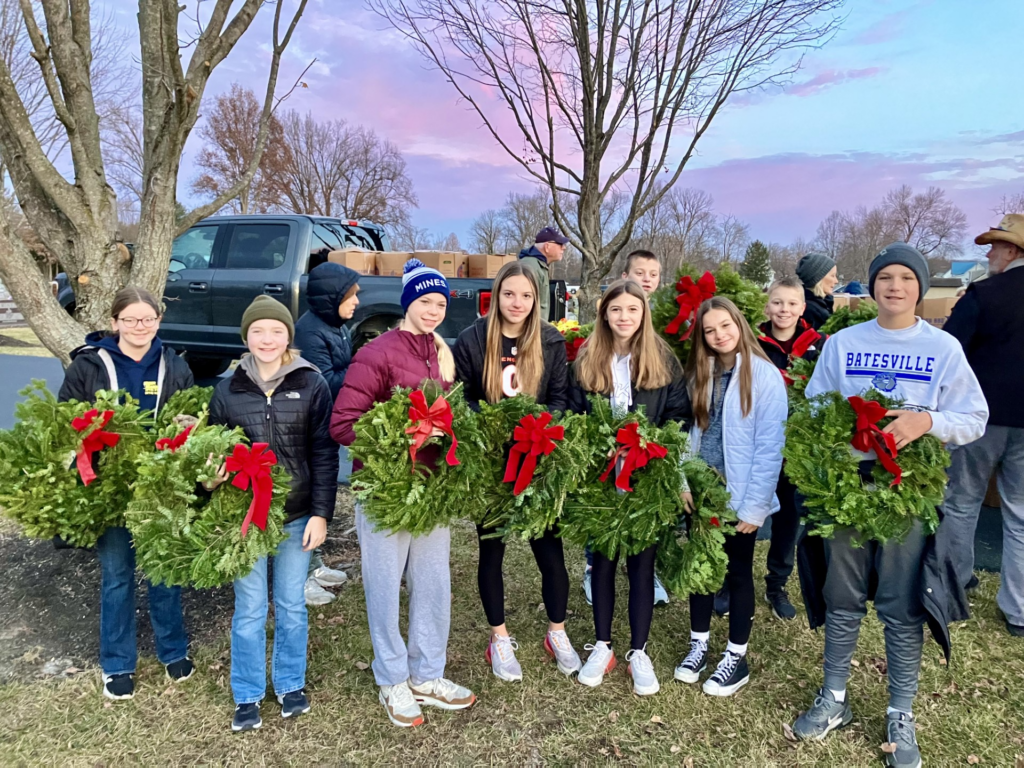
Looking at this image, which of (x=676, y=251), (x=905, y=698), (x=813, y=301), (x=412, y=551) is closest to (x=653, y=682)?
(x=905, y=698)

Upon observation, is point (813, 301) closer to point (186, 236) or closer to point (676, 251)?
point (186, 236)

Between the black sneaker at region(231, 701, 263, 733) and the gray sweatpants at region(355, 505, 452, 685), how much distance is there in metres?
0.57

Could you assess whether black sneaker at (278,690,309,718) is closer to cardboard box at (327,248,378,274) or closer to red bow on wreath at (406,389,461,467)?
red bow on wreath at (406,389,461,467)

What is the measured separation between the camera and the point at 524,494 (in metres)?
2.76

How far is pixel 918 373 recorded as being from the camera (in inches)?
103

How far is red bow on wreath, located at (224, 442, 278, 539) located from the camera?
2.49 metres

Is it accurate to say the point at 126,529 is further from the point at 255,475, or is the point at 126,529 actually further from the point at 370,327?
the point at 370,327

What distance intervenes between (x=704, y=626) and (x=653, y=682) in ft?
1.37

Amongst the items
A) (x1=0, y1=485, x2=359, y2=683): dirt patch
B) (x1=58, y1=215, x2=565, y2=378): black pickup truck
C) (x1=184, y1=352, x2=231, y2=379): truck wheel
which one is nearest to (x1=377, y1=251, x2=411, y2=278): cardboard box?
(x1=58, y1=215, x2=565, y2=378): black pickup truck

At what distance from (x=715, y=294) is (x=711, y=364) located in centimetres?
74

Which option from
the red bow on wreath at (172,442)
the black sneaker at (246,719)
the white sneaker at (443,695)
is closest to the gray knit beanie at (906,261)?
the white sneaker at (443,695)

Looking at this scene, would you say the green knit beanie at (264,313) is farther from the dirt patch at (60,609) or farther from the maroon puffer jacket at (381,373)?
the dirt patch at (60,609)

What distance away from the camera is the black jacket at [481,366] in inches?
122

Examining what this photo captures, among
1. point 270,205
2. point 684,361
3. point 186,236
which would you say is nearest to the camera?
point 684,361
